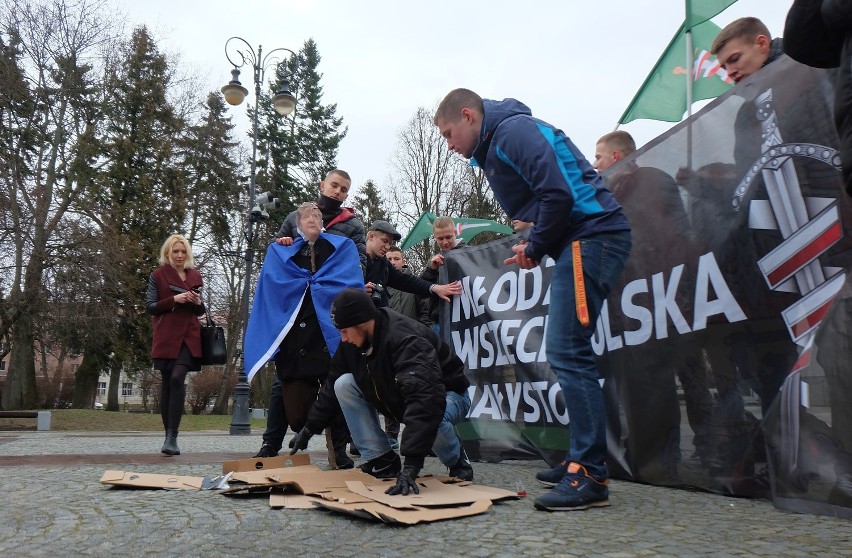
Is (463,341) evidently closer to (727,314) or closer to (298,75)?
(727,314)

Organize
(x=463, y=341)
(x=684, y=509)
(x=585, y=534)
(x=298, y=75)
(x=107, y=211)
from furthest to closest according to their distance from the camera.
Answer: (x=298, y=75)
(x=107, y=211)
(x=463, y=341)
(x=684, y=509)
(x=585, y=534)

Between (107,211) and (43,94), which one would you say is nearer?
(43,94)

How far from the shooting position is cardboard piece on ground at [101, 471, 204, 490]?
3.65 m

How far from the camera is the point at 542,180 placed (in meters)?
3.26

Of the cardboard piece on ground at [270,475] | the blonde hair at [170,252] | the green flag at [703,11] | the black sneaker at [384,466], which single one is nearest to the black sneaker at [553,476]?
the black sneaker at [384,466]

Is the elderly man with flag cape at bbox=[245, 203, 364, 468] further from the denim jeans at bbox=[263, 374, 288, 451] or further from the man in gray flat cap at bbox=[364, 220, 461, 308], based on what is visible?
the man in gray flat cap at bbox=[364, 220, 461, 308]

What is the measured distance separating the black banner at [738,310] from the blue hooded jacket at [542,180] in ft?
1.92

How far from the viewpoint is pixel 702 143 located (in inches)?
146

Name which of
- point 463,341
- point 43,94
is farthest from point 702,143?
point 43,94

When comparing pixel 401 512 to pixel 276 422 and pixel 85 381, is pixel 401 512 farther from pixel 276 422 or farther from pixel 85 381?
pixel 85 381

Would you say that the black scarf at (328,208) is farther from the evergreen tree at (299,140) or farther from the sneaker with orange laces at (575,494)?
the evergreen tree at (299,140)

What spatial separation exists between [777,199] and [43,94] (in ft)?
80.8

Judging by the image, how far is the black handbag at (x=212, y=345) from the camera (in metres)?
5.82

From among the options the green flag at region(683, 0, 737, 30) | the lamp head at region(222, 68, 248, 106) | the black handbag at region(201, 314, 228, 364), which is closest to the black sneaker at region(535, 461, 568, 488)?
the black handbag at region(201, 314, 228, 364)
